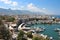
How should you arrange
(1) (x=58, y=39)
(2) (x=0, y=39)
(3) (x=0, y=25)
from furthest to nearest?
(1) (x=58, y=39)
(3) (x=0, y=25)
(2) (x=0, y=39)

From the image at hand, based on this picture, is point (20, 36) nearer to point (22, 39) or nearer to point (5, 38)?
point (22, 39)

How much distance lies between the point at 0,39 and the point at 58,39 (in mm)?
9254

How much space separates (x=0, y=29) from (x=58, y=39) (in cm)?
901

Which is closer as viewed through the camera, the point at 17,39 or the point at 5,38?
the point at 5,38

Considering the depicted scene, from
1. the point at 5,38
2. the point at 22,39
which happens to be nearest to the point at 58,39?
the point at 22,39

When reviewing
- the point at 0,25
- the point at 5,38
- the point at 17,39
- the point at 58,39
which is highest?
the point at 0,25

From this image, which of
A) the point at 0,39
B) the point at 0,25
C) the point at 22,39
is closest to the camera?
the point at 0,39

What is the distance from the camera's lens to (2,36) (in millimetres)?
8883

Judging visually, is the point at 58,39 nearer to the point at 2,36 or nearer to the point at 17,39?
the point at 17,39

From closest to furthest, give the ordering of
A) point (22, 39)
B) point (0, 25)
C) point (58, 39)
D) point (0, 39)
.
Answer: point (0, 39), point (0, 25), point (22, 39), point (58, 39)

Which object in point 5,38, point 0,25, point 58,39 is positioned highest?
point 0,25

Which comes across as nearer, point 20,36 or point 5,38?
point 5,38

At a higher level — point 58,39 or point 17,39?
point 17,39

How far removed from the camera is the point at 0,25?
30.0ft
